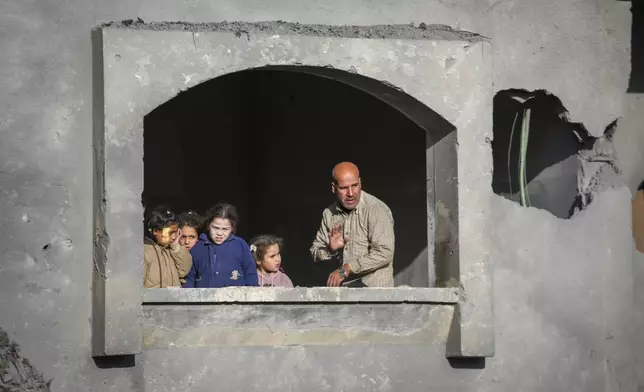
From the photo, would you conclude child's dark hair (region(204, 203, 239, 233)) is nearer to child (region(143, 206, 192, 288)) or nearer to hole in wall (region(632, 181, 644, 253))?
child (region(143, 206, 192, 288))

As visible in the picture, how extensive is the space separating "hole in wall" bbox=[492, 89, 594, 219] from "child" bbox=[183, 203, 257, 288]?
72.6 inches

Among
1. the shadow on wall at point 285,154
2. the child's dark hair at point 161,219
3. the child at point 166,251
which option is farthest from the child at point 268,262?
the shadow on wall at point 285,154

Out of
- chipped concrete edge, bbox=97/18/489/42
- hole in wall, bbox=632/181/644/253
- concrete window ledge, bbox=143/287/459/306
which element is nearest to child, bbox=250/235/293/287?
concrete window ledge, bbox=143/287/459/306

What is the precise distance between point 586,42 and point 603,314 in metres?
1.66

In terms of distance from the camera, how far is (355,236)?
31.1ft

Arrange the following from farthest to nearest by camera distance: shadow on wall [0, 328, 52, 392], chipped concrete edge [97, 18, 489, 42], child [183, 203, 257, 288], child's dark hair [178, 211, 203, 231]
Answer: child's dark hair [178, 211, 203, 231] < child [183, 203, 257, 288] < chipped concrete edge [97, 18, 489, 42] < shadow on wall [0, 328, 52, 392]

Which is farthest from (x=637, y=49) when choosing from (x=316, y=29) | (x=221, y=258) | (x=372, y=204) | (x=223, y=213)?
(x=221, y=258)

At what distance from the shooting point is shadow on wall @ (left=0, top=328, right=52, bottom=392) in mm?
8359

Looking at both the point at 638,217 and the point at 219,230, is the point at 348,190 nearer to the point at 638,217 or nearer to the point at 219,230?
the point at 219,230

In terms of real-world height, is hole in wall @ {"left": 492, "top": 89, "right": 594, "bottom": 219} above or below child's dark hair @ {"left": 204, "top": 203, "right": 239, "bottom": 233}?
above

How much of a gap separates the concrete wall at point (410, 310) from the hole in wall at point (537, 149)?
0.21m

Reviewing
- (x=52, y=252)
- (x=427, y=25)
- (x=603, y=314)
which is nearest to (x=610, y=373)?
(x=603, y=314)

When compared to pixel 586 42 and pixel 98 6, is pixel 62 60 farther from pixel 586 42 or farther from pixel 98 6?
pixel 586 42

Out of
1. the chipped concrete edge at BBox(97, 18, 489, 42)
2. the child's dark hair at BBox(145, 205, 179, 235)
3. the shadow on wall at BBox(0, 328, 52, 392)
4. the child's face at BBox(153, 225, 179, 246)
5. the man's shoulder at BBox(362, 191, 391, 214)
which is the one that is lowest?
the shadow on wall at BBox(0, 328, 52, 392)
